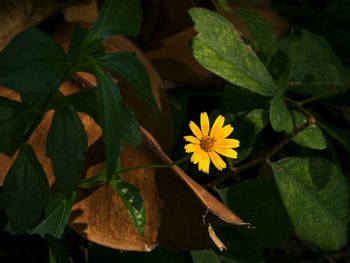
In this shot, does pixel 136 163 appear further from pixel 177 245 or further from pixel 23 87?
pixel 23 87

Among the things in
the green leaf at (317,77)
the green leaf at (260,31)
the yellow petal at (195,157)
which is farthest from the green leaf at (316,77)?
the yellow petal at (195,157)

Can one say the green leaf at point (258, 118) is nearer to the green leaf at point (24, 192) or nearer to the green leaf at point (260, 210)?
the green leaf at point (260, 210)

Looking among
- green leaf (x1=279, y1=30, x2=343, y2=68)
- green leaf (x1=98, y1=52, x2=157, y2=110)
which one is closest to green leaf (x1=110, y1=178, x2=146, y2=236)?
green leaf (x1=98, y1=52, x2=157, y2=110)

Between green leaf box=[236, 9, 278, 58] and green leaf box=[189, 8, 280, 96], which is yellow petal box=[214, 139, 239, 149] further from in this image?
green leaf box=[236, 9, 278, 58]

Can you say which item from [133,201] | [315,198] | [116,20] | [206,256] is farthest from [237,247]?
[116,20]

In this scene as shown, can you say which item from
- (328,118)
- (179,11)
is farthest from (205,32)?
(328,118)
